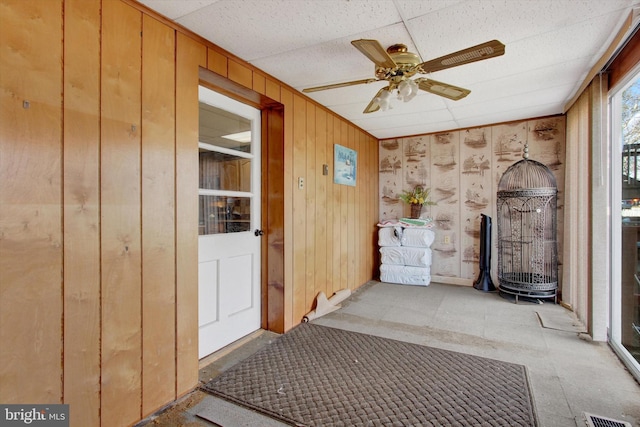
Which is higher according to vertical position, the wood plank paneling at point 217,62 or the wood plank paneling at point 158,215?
the wood plank paneling at point 217,62

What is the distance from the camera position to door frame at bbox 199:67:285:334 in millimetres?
2785

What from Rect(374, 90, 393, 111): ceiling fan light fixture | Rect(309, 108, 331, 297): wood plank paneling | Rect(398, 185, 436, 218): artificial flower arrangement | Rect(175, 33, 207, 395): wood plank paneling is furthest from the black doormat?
Rect(398, 185, 436, 218): artificial flower arrangement

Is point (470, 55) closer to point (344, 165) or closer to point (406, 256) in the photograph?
point (344, 165)

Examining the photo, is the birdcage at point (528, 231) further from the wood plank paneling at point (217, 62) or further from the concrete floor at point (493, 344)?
the wood plank paneling at point (217, 62)

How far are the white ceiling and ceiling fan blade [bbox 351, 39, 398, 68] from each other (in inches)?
9.9

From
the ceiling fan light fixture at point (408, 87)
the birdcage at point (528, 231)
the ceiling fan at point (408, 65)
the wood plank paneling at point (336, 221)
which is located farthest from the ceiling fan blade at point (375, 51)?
the birdcage at point (528, 231)

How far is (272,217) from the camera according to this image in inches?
111

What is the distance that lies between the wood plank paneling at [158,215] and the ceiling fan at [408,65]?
37.5 inches

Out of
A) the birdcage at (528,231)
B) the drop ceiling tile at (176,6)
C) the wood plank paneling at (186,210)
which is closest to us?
the drop ceiling tile at (176,6)

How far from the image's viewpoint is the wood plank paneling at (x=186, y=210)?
6.17 feet

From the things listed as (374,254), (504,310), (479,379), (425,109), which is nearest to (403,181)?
(374,254)

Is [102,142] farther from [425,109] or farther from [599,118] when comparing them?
[599,118]

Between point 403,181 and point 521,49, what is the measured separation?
2.84m

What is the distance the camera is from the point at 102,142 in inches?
59.2
